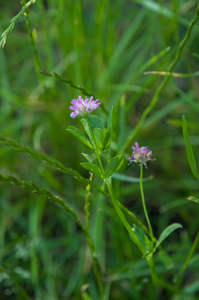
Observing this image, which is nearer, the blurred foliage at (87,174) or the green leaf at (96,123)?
the green leaf at (96,123)

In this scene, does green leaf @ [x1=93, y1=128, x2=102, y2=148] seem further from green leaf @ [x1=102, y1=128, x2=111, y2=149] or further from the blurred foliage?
the blurred foliage

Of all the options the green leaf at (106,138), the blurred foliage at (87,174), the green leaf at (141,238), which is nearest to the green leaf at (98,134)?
the green leaf at (106,138)

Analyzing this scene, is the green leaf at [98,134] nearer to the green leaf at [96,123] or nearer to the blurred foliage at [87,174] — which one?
the green leaf at [96,123]

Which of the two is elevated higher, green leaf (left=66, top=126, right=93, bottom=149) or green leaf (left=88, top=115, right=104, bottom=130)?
green leaf (left=88, top=115, right=104, bottom=130)

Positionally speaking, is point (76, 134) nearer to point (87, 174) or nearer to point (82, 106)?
point (82, 106)

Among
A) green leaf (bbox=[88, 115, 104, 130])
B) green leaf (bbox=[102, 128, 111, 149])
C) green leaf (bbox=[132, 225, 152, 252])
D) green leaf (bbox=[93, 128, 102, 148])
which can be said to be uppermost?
green leaf (bbox=[88, 115, 104, 130])

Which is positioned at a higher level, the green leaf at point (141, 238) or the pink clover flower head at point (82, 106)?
the pink clover flower head at point (82, 106)

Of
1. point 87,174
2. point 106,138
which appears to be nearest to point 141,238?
point 106,138

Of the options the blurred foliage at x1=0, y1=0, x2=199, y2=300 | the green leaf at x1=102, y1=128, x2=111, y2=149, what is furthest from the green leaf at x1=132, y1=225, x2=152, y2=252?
the blurred foliage at x1=0, y1=0, x2=199, y2=300

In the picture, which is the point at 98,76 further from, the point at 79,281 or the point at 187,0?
the point at 79,281
